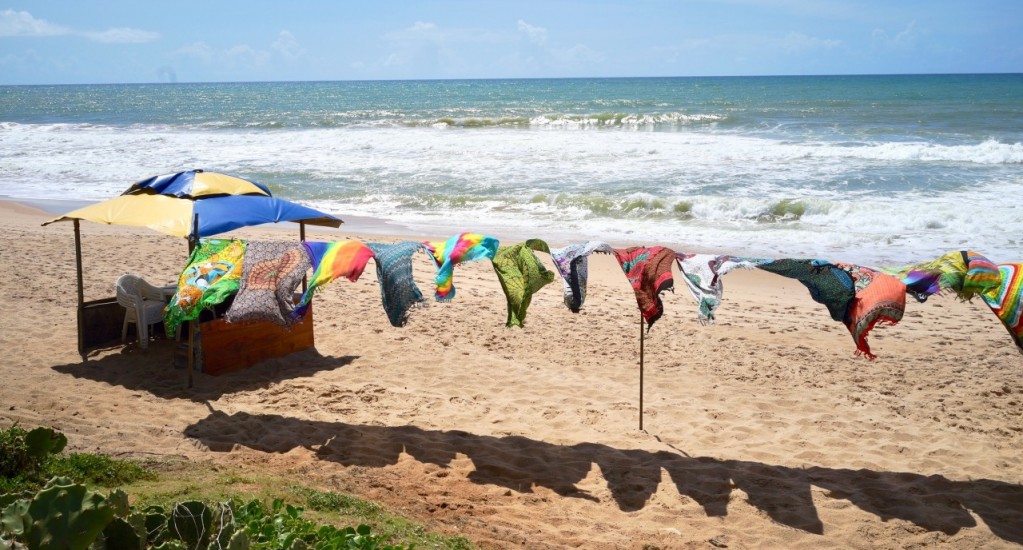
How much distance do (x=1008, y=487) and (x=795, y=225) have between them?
33.0 feet

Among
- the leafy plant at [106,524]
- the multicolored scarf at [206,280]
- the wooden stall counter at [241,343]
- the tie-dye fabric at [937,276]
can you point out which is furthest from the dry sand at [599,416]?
the leafy plant at [106,524]

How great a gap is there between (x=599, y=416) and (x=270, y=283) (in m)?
2.81

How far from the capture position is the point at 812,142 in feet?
88.0

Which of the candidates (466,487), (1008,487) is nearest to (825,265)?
(1008,487)

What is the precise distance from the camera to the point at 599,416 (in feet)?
22.1

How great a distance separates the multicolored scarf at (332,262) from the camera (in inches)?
237

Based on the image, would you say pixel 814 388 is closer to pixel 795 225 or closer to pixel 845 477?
pixel 845 477

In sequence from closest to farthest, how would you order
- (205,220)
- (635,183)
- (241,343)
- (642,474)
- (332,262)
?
(642,474)
(332,262)
(205,220)
(241,343)
(635,183)

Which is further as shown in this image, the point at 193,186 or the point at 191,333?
the point at 193,186

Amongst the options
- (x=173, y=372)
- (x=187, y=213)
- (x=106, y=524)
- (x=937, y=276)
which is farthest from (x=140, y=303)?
(x=937, y=276)

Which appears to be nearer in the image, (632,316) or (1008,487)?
(1008,487)

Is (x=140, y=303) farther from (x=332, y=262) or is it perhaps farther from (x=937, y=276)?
(x=937, y=276)

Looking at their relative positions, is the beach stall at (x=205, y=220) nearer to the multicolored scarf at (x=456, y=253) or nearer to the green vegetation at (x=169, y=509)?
the multicolored scarf at (x=456, y=253)

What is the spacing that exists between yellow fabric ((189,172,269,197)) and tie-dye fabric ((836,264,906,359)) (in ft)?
16.7
